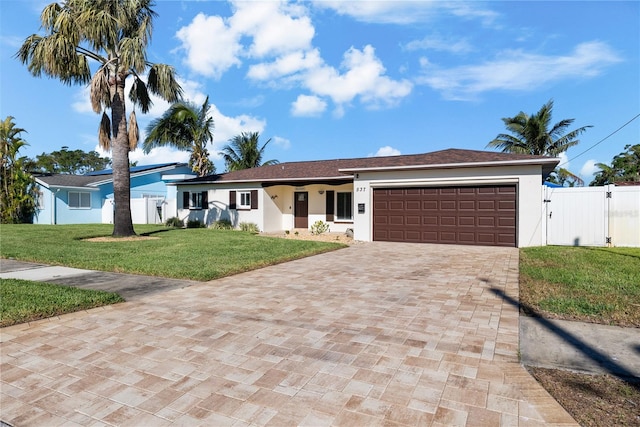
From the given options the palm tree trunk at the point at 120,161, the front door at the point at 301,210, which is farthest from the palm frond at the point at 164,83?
the front door at the point at 301,210

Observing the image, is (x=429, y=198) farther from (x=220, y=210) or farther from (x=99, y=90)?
(x=99, y=90)

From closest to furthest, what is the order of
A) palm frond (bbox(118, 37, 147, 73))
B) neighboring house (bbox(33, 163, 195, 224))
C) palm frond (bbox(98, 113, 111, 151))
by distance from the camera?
palm frond (bbox(118, 37, 147, 73)) → palm frond (bbox(98, 113, 111, 151)) → neighboring house (bbox(33, 163, 195, 224))

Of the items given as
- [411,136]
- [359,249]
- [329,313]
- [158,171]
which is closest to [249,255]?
[359,249]

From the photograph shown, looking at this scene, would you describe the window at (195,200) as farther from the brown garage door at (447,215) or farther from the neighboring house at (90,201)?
the brown garage door at (447,215)

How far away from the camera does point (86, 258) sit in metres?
9.23

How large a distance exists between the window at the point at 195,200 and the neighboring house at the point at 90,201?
190 cm

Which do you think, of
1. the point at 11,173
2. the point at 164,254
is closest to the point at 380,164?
the point at 164,254

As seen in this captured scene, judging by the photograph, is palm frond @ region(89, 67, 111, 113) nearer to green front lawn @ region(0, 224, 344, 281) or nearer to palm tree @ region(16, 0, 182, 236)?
palm tree @ region(16, 0, 182, 236)

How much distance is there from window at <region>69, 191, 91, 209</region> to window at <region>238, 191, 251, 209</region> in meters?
13.3

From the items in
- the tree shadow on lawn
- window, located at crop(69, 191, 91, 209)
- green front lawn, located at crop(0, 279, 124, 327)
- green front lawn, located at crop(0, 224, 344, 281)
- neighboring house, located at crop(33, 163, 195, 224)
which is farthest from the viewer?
window, located at crop(69, 191, 91, 209)

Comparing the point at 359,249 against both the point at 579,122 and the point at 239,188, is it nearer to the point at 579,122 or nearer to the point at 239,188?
the point at 239,188

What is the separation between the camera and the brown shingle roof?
12.3 meters

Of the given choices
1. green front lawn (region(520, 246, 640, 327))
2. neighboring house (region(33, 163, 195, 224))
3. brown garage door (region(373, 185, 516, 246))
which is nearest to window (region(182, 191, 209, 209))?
neighboring house (region(33, 163, 195, 224))

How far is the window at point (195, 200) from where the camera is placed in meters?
21.0
